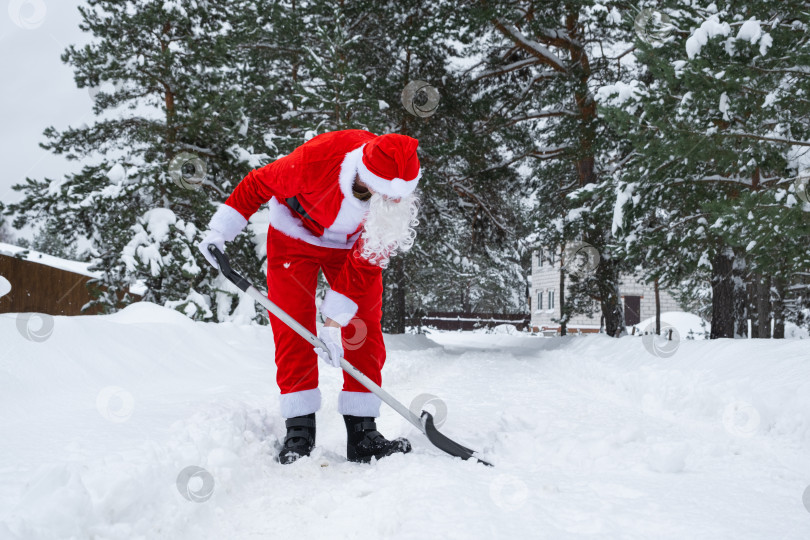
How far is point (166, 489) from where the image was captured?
2168 mm

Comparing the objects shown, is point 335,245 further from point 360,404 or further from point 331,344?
point 360,404

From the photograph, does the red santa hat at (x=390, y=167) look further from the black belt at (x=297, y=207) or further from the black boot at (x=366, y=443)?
the black boot at (x=366, y=443)

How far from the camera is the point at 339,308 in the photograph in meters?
3.14

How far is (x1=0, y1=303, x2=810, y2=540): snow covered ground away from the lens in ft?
6.55

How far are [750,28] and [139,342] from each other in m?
6.59

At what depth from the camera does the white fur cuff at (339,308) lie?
10.3 feet

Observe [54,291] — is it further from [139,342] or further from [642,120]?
[642,120]

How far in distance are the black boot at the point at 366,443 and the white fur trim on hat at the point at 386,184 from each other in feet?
4.41

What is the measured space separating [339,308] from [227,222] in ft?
3.02

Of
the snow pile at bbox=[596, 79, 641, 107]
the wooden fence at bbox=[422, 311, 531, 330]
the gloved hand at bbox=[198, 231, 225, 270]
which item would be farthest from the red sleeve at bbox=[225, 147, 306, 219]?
the wooden fence at bbox=[422, 311, 531, 330]

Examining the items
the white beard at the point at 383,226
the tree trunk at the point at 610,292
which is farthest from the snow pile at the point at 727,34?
the tree trunk at the point at 610,292

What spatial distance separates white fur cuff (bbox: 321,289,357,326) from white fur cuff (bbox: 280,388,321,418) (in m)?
0.48

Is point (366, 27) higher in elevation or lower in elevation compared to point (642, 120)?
higher

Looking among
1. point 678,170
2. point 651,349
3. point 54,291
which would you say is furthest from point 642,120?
point 54,291
